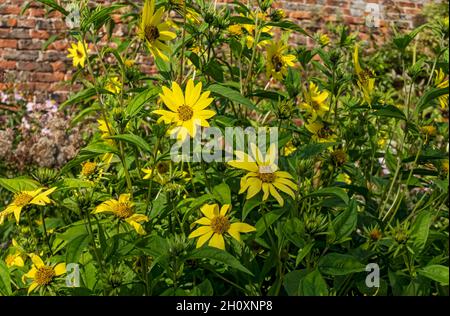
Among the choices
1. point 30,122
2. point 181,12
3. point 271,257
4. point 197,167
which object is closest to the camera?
point 271,257

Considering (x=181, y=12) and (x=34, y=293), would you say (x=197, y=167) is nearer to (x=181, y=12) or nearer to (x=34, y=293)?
(x=181, y=12)

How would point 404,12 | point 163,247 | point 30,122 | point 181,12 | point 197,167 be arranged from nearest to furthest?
point 163,247
point 181,12
point 197,167
point 30,122
point 404,12

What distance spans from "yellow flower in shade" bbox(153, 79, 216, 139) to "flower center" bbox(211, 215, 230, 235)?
0.15 meters

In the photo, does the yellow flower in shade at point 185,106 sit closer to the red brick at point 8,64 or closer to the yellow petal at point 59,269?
the yellow petal at point 59,269

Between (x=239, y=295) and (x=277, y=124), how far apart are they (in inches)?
14.1

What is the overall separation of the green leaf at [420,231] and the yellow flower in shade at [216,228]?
0.29 metres

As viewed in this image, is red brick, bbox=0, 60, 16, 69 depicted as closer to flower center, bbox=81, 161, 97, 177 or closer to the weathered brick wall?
the weathered brick wall

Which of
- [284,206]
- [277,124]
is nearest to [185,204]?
[284,206]

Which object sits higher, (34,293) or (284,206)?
(284,206)

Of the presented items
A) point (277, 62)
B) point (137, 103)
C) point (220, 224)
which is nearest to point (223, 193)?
point (220, 224)

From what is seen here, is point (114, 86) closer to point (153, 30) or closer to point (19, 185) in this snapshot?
point (153, 30)

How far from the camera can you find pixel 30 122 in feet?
9.12

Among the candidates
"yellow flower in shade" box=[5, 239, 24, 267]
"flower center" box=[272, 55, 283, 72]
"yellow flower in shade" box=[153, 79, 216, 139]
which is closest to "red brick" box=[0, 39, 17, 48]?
"yellow flower in shade" box=[5, 239, 24, 267]

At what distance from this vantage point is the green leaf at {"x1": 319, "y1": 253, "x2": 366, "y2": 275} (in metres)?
1.01
